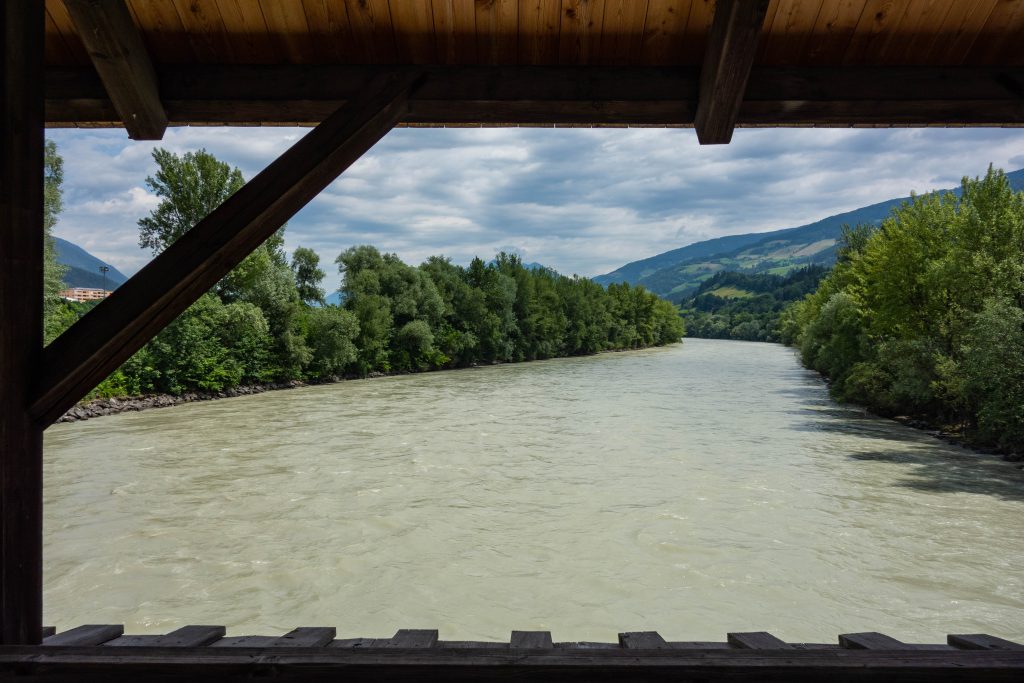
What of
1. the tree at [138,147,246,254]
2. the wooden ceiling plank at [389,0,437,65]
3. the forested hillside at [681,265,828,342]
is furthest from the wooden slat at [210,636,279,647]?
the forested hillside at [681,265,828,342]

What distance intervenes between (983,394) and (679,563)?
42.8 ft

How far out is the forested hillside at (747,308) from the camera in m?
122

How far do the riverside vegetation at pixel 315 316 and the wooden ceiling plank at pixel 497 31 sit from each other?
16488 mm

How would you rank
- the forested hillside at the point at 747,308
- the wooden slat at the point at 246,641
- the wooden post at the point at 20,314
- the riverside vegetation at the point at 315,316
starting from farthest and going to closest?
1. the forested hillside at the point at 747,308
2. the riverside vegetation at the point at 315,316
3. the wooden post at the point at 20,314
4. the wooden slat at the point at 246,641

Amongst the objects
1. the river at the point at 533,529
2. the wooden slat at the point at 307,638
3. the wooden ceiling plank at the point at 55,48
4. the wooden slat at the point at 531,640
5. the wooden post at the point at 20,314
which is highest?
the wooden ceiling plank at the point at 55,48

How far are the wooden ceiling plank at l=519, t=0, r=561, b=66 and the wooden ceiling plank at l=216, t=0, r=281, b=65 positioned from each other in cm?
130

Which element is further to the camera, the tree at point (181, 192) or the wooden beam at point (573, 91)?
the tree at point (181, 192)

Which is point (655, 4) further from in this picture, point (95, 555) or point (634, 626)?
point (95, 555)

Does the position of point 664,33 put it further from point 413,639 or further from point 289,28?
→ point 413,639

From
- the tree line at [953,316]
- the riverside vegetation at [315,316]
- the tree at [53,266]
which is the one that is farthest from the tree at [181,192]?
the tree line at [953,316]

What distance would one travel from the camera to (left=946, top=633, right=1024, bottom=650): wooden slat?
236 cm

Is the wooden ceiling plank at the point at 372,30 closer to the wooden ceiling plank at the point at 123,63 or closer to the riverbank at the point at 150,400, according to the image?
the wooden ceiling plank at the point at 123,63

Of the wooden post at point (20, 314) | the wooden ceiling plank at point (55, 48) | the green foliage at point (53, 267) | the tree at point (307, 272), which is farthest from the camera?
the tree at point (307, 272)

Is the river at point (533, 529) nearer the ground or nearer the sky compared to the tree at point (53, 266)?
nearer the ground
